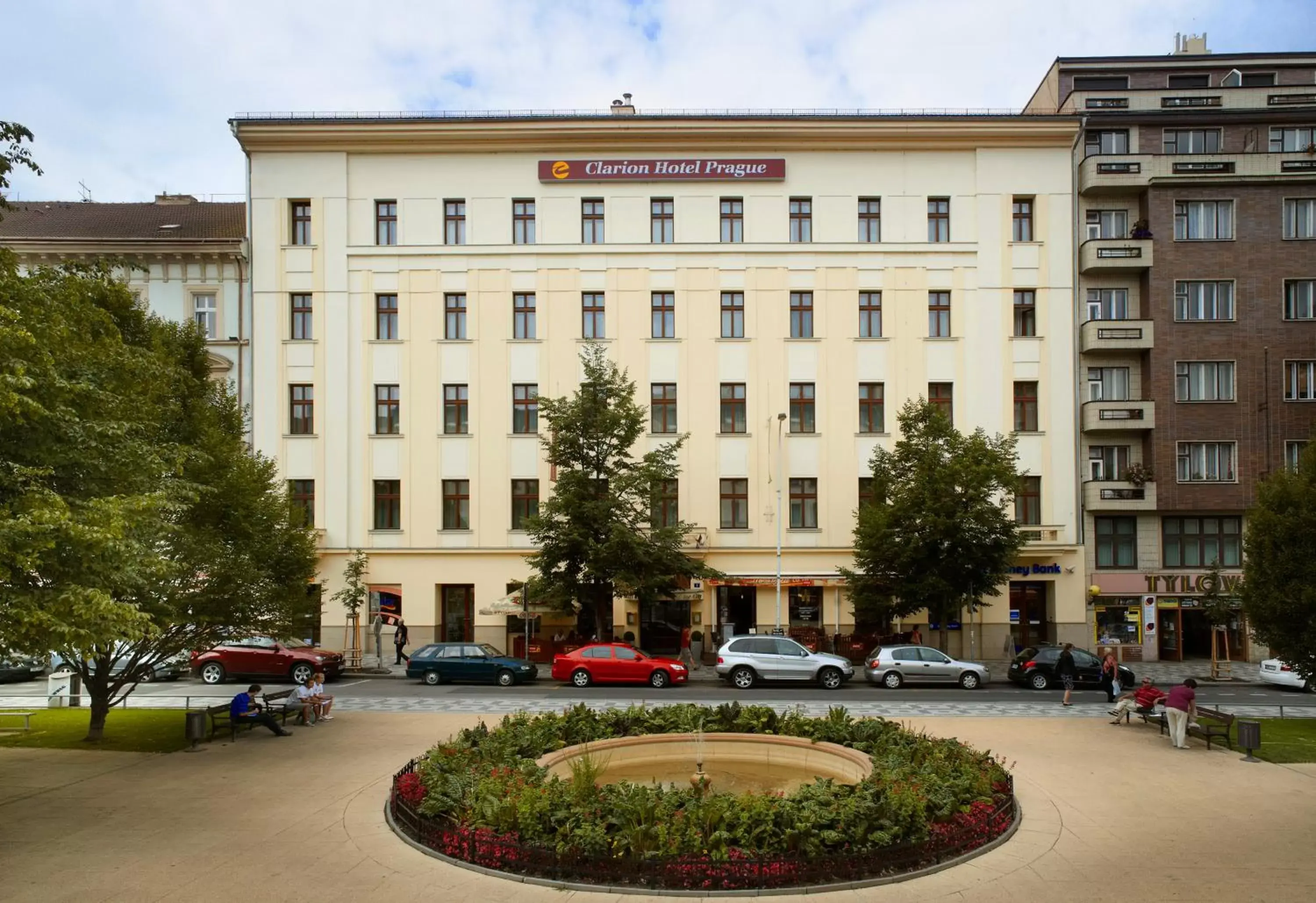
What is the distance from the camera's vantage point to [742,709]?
651 inches

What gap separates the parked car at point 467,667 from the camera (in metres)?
28.3

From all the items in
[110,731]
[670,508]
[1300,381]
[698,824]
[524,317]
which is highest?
[524,317]

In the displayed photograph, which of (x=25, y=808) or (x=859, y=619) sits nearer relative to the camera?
(x=25, y=808)

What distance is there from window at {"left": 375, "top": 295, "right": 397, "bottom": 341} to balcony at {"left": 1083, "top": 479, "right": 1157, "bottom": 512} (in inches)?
1056

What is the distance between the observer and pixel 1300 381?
116ft

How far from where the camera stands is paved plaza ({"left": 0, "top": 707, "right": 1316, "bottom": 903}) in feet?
32.4

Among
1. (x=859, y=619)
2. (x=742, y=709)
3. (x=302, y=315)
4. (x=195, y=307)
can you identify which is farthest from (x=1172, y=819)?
(x=195, y=307)

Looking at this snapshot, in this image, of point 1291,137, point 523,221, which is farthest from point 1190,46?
point 523,221

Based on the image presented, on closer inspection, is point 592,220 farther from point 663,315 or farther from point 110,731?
point 110,731

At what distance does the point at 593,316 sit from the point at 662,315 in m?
2.63

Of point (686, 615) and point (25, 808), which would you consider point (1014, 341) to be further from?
point (25, 808)

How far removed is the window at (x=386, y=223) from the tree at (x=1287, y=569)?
2976cm

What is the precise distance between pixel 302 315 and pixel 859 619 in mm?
23691

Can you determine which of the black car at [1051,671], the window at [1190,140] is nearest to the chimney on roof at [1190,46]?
the window at [1190,140]
